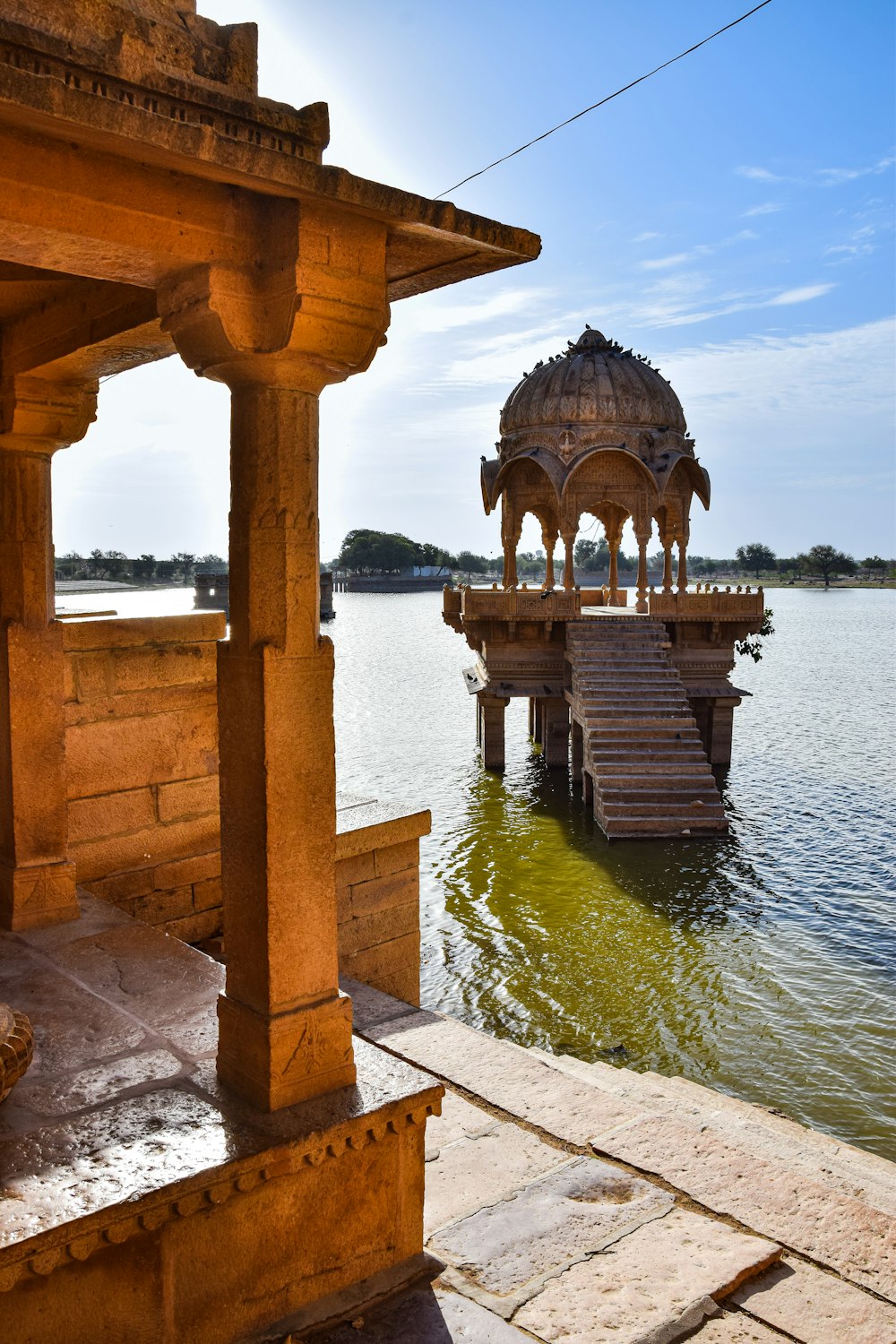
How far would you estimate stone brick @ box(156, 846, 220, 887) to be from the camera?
5.04m

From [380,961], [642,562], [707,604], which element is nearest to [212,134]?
[380,961]

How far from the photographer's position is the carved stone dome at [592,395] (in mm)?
18562

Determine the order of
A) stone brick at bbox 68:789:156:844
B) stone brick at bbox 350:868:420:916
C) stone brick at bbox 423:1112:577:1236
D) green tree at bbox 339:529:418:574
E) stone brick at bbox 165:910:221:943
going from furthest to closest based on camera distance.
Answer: green tree at bbox 339:529:418:574 < stone brick at bbox 350:868:420:916 < stone brick at bbox 165:910:221:943 < stone brick at bbox 68:789:156:844 < stone brick at bbox 423:1112:577:1236

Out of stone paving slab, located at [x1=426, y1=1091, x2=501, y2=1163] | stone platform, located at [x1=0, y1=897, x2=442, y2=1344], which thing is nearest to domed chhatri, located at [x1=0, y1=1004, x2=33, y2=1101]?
stone platform, located at [x1=0, y1=897, x2=442, y2=1344]

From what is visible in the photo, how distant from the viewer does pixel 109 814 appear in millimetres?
4812

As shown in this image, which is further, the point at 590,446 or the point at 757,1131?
the point at 590,446

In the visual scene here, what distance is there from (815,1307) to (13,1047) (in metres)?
2.37

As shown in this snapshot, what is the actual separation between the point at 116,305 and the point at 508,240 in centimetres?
134

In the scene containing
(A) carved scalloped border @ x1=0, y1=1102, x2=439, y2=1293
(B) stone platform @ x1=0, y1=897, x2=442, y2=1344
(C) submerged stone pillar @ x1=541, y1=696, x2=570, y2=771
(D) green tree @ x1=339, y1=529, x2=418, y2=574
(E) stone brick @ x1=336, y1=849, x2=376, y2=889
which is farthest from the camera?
(D) green tree @ x1=339, y1=529, x2=418, y2=574

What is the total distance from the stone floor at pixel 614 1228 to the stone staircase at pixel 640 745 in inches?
343

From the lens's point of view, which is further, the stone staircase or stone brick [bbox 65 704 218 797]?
the stone staircase

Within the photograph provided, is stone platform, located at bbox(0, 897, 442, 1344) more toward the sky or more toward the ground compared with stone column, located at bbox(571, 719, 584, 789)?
more toward the sky

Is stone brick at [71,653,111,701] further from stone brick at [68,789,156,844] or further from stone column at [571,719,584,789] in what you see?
stone column at [571,719,584,789]

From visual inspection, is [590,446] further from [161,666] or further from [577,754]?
[161,666]
